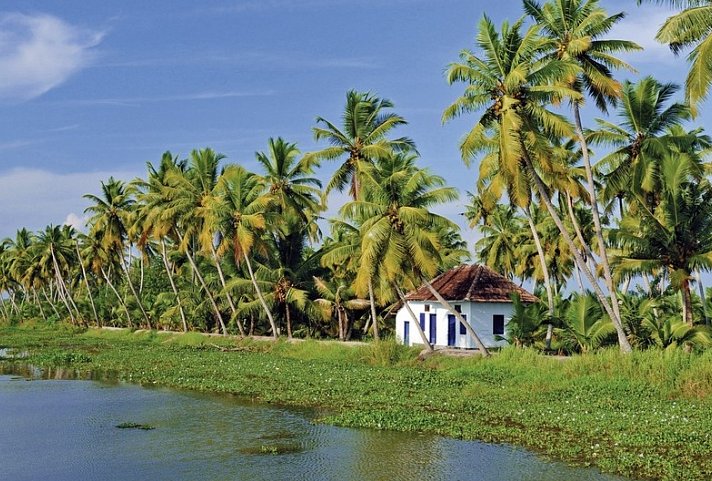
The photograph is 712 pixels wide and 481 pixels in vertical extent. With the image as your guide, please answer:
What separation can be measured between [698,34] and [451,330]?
20104 mm

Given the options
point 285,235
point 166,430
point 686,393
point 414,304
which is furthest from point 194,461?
point 285,235

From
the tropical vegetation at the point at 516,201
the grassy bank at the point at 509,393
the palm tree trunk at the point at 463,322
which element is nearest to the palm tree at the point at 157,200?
the tropical vegetation at the point at 516,201

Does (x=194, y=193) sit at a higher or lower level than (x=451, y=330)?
higher

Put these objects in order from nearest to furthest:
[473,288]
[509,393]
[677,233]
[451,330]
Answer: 1. [509,393]
2. [677,233]
3. [473,288]
4. [451,330]

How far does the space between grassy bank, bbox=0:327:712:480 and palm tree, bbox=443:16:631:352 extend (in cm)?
307

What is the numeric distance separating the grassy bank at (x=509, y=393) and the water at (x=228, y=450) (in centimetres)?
102

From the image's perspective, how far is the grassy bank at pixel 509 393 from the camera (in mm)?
14531

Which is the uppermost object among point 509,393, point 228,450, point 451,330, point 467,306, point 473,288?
point 473,288

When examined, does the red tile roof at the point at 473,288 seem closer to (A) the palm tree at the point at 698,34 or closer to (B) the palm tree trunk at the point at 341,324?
(B) the palm tree trunk at the point at 341,324

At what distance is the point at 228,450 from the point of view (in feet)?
50.2

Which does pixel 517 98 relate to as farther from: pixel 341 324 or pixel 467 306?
pixel 341 324

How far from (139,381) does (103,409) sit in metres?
6.85

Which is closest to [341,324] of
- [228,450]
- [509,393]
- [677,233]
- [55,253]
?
[509,393]

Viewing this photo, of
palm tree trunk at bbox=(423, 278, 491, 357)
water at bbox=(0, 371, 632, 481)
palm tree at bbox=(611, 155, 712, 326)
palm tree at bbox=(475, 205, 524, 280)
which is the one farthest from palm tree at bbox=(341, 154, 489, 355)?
palm tree at bbox=(475, 205, 524, 280)
